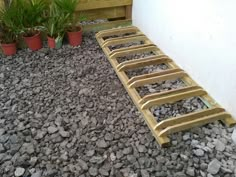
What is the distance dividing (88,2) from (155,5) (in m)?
0.60

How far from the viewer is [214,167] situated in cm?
125

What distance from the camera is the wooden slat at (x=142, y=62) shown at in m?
1.88

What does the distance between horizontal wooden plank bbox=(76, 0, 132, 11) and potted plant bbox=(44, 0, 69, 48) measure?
23cm

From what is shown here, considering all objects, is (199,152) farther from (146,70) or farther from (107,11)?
(107,11)

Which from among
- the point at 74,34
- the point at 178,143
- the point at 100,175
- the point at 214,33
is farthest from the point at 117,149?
the point at 74,34

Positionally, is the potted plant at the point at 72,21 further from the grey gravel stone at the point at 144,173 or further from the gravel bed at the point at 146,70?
the grey gravel stone at the point at 144,173

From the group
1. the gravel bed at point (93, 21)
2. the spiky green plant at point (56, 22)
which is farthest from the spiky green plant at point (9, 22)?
the gravel bed at point (93, 21)

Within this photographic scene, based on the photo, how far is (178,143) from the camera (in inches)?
54.1

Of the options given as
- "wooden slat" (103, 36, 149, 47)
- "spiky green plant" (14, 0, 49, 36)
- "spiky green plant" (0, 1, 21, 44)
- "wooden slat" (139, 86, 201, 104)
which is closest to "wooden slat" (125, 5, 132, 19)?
"wooden slat" (103, 36, 149, 47)

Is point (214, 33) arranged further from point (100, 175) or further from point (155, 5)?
point (100, 175)

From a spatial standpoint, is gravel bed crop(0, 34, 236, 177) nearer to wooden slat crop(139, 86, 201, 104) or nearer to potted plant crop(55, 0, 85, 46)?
wooden slat crop(139, 86, 201, 104)

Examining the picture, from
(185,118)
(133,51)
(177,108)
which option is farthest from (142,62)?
(185,118)

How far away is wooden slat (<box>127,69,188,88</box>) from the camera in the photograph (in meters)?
1.72

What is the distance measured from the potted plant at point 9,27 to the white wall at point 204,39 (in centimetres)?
106
